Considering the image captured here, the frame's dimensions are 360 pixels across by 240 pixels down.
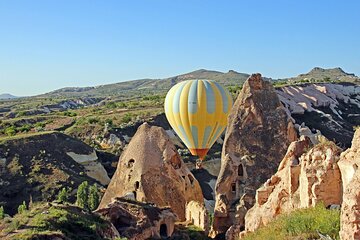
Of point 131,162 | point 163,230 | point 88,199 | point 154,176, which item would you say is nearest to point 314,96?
point 88,199

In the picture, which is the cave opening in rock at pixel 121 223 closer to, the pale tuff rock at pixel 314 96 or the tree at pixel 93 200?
the tree at pixel 93 200

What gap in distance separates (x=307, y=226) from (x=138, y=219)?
8.90m

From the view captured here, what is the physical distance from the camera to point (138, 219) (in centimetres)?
1747

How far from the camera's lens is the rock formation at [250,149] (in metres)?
17.6

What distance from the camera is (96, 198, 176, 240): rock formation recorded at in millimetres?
17094

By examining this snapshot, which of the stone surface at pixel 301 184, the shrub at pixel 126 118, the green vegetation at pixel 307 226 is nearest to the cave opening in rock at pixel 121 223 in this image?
the stone surface at pixel 301 184

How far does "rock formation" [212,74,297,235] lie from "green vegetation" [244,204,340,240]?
6728 mm

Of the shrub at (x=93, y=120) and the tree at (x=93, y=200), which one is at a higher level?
the shrub at (x=93, y=120)

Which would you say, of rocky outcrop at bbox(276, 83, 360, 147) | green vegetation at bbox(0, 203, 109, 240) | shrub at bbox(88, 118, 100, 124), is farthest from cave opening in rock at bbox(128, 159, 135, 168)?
shrub at bbox(88, 118, 100, 124)

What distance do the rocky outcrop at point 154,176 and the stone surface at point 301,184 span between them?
698 centimetres

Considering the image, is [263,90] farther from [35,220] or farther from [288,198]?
[35,220]

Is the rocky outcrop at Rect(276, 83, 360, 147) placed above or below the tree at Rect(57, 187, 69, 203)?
above

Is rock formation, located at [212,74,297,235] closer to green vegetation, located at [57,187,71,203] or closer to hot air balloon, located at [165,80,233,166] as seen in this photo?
hot air balloon, located at [165,80,233,166]

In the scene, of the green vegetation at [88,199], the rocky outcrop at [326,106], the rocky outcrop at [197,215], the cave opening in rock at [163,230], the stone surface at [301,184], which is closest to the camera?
the stone surface at [301,184]
